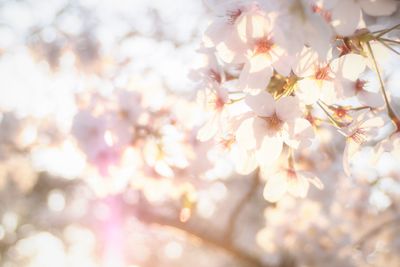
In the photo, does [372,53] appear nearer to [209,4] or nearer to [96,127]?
[209,4]

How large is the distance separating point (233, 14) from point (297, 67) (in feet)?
0.60

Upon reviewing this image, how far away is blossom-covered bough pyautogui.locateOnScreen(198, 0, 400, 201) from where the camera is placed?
0.74 meters

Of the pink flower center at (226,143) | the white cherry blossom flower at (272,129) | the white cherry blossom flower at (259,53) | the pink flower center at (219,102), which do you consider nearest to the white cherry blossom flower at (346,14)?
the white cherry blossom flower at (259,53)

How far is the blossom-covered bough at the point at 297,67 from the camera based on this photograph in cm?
74

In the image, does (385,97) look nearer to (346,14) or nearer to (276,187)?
(346,14)

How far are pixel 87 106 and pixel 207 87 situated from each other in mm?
1065

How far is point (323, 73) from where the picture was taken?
883 millimetres

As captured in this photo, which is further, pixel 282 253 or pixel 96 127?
pixel 282 253

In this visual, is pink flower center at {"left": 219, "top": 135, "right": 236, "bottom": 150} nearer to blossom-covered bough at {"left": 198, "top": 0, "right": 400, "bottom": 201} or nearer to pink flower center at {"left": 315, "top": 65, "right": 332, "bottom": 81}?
blossom-covered bough at {"left": 198, "top": 0, "right": 400, "bottom": 201}

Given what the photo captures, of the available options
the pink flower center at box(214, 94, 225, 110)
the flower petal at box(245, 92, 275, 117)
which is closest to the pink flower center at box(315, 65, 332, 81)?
the flower petal at box(245, 92, 275, 117)

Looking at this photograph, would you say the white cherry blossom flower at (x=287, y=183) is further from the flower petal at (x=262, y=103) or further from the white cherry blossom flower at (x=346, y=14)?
the white cherry blossom flower at (x=346, y=14)

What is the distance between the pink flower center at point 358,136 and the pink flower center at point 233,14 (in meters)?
0.40

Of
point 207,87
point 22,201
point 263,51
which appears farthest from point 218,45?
point 22,201

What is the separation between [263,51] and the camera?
33.4 inches
